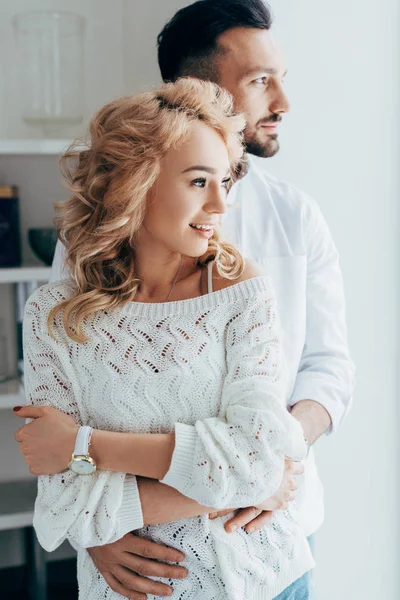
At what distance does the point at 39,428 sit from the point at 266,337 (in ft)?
1.34

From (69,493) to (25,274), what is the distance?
1.19 metres

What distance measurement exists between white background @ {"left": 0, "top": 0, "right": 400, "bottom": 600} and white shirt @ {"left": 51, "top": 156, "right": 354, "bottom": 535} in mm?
372

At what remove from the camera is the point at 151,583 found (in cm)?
120

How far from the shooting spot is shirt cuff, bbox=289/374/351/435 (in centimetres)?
149

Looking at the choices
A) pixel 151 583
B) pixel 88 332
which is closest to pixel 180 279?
pixel 88 332

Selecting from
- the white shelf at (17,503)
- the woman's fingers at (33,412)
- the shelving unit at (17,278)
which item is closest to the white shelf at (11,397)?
the shelving unit at (17,278)

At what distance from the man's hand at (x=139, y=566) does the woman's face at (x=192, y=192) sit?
501 mm

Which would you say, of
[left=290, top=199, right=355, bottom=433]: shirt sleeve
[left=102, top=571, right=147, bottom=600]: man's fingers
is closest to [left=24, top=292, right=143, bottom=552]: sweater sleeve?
[left=102, top=571, right=147, bottom=600]: man's fingers

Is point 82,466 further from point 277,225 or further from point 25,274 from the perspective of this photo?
point 25,274

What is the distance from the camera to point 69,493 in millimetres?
1170

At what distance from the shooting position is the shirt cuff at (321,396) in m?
1.49

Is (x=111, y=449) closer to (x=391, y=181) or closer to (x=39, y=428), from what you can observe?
(x=39, y=428)

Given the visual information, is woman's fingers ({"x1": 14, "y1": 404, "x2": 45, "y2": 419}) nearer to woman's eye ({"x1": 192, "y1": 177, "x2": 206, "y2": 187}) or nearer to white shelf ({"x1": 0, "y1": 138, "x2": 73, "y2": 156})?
woman's eye ({"x1": 192, "y1": 177, "x2": 206, "y2": 187})

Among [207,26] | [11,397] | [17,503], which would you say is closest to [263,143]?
[207,26]
